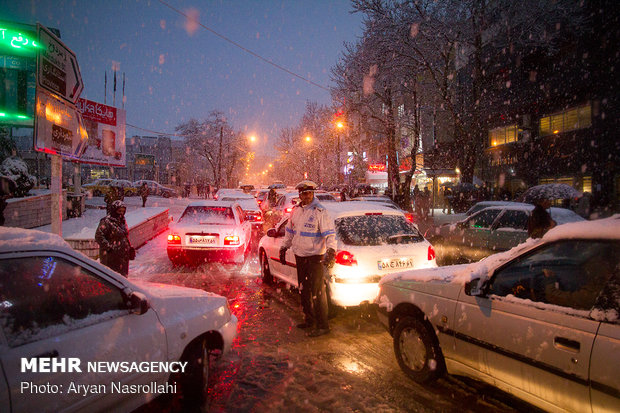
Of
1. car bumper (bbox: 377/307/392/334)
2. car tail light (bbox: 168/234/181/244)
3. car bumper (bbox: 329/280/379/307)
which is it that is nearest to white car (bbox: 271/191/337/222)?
car tail light (bbox: 168/234/181/244)

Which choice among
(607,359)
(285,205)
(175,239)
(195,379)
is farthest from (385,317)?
(285,205)

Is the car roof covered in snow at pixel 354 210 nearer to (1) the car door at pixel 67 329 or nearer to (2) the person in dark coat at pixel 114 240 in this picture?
(2) the person in dark coat at pixel 114 240

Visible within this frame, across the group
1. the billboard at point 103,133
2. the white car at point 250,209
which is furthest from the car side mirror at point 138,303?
the billboard at point 103,133

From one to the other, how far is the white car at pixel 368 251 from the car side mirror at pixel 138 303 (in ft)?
9.38

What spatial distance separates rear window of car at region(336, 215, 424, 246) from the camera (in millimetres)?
5223

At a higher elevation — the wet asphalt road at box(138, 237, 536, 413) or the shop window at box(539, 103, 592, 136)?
the shop window at box(539, 103, 592, 136)

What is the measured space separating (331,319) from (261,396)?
7.43 feet

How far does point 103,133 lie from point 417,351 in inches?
1041

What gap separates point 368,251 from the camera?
16.5 ft

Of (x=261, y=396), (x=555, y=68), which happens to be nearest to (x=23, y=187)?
(x=261, y=396)

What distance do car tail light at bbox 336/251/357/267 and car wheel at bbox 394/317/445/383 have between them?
123 centimetres

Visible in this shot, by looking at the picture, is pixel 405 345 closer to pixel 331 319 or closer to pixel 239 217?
pixel 331 319

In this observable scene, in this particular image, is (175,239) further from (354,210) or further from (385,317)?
(385,317)

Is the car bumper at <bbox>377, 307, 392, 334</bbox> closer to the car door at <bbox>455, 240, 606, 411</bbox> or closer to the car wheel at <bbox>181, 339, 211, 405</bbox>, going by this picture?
the car door at <bbox>455, 240, 606, 411</bbox>
